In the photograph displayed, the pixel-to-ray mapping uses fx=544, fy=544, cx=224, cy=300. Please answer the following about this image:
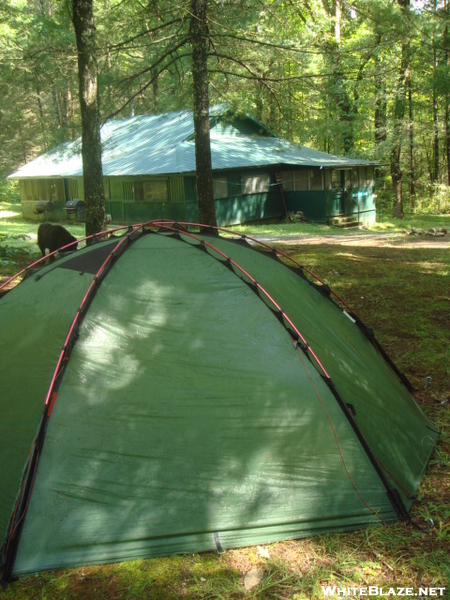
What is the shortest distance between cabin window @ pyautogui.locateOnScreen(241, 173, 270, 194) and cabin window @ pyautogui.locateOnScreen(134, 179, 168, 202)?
10.8ft

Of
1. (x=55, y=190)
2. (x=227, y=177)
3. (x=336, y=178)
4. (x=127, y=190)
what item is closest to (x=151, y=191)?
(x=127, y=190)

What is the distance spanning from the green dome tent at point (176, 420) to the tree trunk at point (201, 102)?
7246mm

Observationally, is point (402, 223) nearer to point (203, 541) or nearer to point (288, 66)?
point (288, 66)

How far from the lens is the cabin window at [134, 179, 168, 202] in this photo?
21.8 metres

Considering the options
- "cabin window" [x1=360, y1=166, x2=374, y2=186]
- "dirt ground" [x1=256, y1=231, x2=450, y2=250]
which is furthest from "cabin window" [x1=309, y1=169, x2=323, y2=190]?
"dirt ground" [x1=256, y1=231, x2=450, y2=250]

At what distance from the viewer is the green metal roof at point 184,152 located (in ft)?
70.1

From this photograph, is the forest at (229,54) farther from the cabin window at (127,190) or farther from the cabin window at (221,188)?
the cabin window at (127,190)

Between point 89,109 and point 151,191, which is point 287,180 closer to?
point 151,191

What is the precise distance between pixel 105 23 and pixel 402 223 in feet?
57.0

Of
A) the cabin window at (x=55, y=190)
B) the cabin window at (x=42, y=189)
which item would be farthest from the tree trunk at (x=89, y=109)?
the cabin window at (x=42, y=189)

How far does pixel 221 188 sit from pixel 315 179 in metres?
4.54

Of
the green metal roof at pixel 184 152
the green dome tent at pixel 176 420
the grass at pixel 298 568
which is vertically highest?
the green metal roof at pixel 184 152

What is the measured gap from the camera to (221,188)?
21797 millimetres

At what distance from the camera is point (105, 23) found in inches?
434
